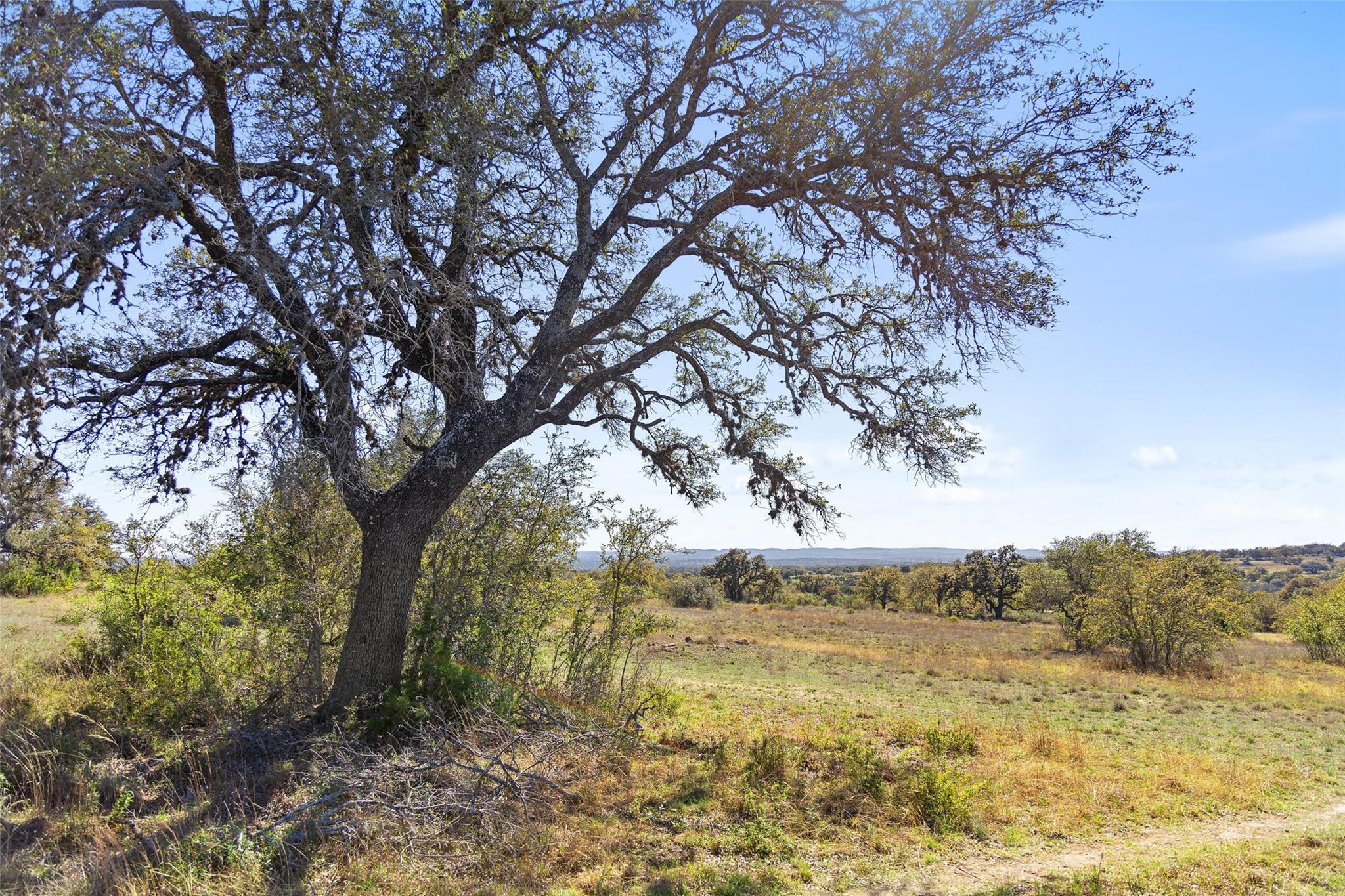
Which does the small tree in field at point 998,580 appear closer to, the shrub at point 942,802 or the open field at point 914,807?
the open field at point 914,807

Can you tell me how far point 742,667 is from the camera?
2091 cm

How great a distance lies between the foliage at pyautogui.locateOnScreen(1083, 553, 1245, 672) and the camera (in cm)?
2144

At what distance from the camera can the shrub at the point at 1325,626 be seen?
2673cm

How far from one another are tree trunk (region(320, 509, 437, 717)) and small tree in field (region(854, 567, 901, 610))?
184 feet

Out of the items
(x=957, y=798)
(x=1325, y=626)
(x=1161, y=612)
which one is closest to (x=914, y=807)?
(x=957, y=798)

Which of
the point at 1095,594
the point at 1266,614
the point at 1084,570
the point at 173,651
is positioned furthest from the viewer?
the point at 1266,614

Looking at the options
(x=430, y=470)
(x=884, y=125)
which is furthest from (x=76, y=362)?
(x=884, y=125)

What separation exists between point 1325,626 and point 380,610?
3628 centimetres

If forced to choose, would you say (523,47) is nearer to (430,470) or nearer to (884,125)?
(884,125)

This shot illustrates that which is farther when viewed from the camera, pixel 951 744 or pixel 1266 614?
pixel 1266 614

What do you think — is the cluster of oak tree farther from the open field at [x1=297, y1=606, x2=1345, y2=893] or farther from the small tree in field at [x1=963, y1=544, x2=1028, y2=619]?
the open field at [x1=297, y1=606, x2=1345, y2=893]

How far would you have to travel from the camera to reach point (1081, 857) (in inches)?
226

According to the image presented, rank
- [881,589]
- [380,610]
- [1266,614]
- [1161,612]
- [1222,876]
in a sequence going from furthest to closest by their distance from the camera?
[881,589] < [1266,614] < [1161,612] < [380,610] < [1222,876]

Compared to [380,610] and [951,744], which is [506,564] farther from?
[951,744]
